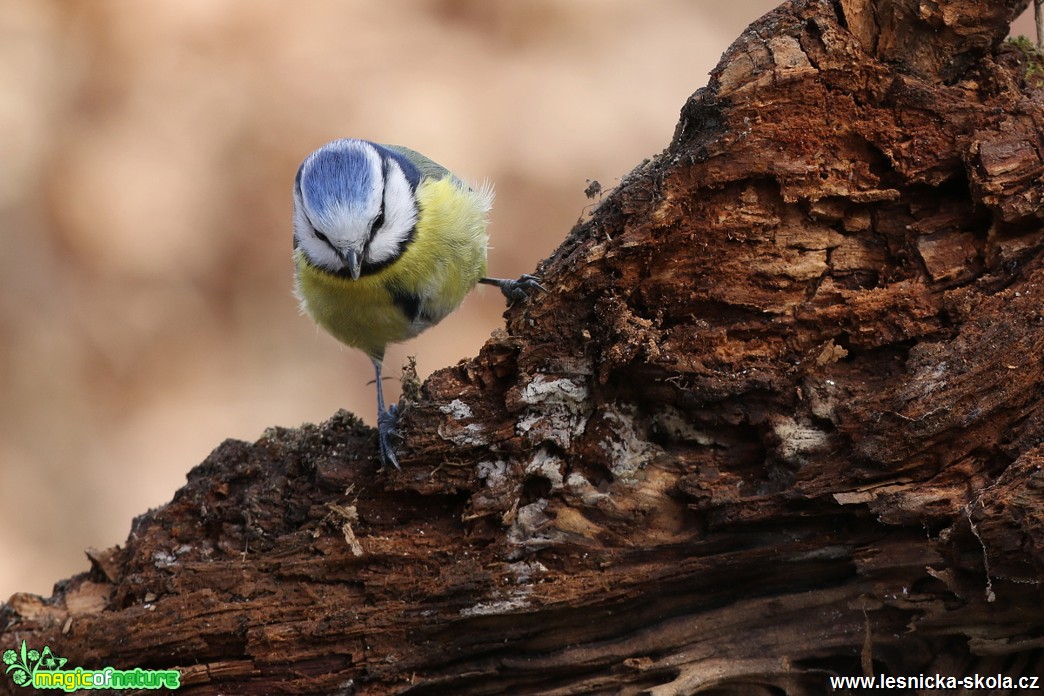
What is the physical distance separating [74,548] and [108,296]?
1.33 m

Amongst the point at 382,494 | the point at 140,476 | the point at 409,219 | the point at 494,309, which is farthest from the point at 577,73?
the point at 382,494

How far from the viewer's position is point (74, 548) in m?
4.60

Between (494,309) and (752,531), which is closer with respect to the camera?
(752,531)

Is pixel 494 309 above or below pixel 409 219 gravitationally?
above

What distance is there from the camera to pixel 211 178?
5066 millimetres

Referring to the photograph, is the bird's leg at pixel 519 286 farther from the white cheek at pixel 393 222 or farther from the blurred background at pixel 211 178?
the blurred background at pixel 211 178

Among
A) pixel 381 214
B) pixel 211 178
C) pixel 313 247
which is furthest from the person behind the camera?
pixel 211 178

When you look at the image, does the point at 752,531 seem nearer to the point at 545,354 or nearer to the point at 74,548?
the point at 545,354

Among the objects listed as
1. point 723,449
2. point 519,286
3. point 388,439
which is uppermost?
point 519,286

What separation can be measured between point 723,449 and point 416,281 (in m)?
1.25

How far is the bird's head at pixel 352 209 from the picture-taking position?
9.40 ft

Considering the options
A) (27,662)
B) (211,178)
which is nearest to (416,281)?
(27,662)

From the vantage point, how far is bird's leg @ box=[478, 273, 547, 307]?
8.28ft

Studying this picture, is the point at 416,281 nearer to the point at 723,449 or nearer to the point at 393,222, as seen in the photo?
the point at 393,222
